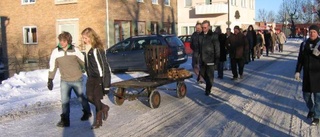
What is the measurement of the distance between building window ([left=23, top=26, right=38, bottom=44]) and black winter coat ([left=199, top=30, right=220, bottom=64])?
1932cm

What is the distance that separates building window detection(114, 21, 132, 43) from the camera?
80.9ft

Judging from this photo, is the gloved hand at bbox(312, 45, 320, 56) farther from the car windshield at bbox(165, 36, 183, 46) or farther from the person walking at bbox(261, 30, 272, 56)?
the person walking at bbox(261, 30, 272, 56)

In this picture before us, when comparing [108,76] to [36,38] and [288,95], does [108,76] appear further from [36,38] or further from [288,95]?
[36,38]

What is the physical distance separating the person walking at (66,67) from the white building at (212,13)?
101 ft

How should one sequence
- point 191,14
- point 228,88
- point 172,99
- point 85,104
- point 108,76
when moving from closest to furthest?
1. point 108,76
2. point 85,104
3. point 172,99
4. point 228,88
5. point 191,14

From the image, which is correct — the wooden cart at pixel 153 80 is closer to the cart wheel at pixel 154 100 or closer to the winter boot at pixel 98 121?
the cart wheel at pixel 154 100

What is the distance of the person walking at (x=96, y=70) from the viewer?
6.65 meters

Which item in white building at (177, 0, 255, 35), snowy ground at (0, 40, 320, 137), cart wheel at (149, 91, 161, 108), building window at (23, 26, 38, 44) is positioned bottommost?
snowy ground at (0, 40, 320, 137)

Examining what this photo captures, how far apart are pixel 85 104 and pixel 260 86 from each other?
6067 millimetres

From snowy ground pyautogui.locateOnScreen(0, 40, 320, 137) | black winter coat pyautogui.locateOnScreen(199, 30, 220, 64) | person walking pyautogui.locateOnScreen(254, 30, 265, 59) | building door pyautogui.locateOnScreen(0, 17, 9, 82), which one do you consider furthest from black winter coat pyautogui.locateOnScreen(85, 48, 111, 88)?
building door pyautogui.locateOnScreen(0, 17, 9, 82)

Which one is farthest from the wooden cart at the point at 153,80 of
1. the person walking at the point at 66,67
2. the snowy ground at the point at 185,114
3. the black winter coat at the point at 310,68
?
the black winter coat at the point at 310,68

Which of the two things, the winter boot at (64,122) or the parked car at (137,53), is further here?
the parked car at (137,53)

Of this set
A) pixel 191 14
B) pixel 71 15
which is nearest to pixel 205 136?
pixel 71 15

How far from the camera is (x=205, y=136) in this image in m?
6.23
